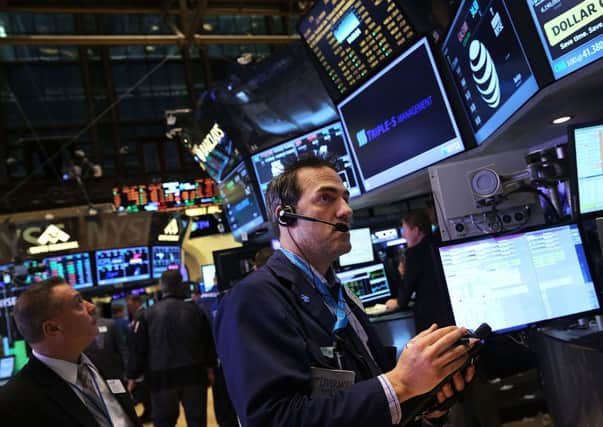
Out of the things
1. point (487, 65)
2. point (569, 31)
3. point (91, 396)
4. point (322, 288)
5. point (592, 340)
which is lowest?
point (592, 340)

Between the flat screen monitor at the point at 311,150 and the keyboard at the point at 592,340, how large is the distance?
292 cm

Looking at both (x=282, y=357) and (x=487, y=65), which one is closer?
(x=282, y=357)

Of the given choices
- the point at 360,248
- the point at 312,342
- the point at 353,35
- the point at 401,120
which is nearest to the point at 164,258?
the point at 360,248

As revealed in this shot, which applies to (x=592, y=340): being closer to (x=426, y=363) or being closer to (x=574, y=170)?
(x=574, y=170)

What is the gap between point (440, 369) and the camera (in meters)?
1.22

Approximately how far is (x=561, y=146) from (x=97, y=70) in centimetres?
1536

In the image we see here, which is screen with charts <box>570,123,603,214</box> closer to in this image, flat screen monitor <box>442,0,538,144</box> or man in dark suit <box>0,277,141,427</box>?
flat screen monitor <box>442,0,538,144</box>

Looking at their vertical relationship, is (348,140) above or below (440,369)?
above

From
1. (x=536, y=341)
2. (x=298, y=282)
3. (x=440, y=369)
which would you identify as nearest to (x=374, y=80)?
(x=536, y=341)

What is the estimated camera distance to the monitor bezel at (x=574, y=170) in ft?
7.79

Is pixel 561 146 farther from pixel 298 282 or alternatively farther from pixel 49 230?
pixel 49 230

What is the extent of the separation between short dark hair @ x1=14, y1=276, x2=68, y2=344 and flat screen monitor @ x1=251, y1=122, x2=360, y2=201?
278 cm

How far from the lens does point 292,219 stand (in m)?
1.61

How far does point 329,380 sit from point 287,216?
0.49m
